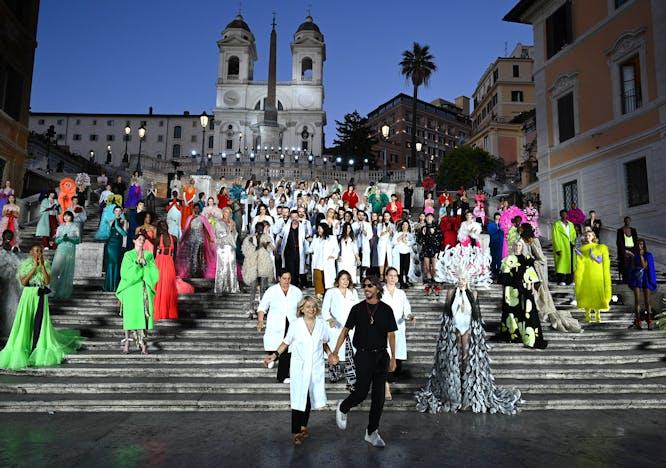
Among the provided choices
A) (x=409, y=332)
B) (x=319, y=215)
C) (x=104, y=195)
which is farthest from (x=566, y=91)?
(x=104, y=195)

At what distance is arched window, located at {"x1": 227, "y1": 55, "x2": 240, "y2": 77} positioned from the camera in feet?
257

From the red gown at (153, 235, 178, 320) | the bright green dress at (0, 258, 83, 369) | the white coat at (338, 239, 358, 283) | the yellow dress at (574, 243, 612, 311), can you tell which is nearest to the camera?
the bright green dress at (0, 258, 83, 369)

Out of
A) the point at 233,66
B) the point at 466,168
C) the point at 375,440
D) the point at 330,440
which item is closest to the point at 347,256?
the point at 330,440

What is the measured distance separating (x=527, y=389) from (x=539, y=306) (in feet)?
12.3

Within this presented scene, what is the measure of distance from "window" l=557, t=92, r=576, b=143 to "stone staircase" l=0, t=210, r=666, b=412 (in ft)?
→ 44.8

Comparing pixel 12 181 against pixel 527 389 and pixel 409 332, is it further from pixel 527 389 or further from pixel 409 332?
pixel 527 389

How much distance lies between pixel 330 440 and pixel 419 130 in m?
93.3

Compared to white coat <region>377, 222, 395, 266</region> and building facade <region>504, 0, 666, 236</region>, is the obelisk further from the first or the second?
white coat <region>377, 222, 395, 266</region>

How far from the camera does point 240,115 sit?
247 ft

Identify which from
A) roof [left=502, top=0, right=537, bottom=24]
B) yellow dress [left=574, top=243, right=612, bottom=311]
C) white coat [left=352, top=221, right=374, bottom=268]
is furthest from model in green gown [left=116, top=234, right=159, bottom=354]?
roof [left=502, top=0, right=537, bottom=24]

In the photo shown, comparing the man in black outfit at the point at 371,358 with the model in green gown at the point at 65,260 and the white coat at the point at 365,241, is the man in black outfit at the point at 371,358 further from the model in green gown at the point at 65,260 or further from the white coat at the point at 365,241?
the model in green gown at the point at 65,260

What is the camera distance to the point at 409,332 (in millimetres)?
9336

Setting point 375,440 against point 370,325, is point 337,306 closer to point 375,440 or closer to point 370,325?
point 370,325

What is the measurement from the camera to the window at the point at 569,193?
69.6 feet
